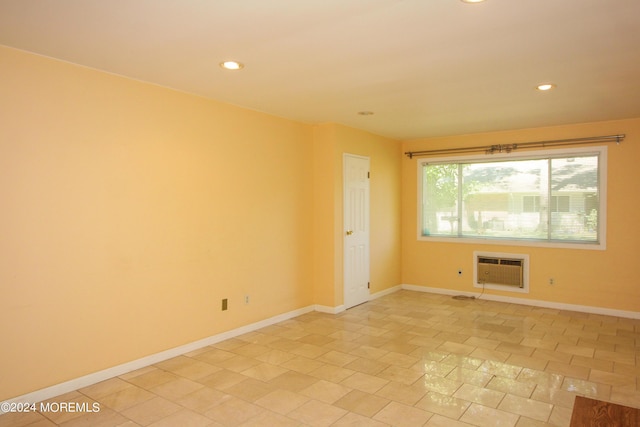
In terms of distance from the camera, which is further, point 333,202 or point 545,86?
point 333,202

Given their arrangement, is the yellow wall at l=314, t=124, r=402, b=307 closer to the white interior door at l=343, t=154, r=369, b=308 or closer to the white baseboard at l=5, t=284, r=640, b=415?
the white interior door at l=343, t=154, r=369, b=308

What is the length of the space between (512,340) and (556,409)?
1511 millimetres

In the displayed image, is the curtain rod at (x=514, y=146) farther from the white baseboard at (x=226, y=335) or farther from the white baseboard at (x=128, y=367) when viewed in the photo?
the white baseboard at (x=128, y=367)

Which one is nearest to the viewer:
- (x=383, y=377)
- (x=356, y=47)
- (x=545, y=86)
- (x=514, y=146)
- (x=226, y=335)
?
(x=356, y=47)

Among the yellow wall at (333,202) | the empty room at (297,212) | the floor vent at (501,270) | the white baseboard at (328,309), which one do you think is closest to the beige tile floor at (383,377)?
the empty room at (297,212)

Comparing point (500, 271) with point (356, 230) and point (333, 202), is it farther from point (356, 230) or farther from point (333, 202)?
point (333, 202)

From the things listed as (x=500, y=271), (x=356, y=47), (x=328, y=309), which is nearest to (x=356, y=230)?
(x=328, y=309)

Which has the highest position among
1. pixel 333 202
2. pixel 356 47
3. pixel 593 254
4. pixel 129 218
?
pixel 356 47

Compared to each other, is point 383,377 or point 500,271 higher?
point 500,271

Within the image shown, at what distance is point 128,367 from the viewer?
11.2ft

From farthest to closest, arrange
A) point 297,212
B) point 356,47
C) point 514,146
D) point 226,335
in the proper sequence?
point 514,146 → point 297,212 → point 226,335 → point 356,47

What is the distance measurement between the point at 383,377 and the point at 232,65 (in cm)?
278

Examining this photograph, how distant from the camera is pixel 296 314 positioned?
5.16 meters

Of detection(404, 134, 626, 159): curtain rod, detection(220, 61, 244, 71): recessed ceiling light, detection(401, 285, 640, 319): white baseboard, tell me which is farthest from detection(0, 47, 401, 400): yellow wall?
detection(401, 285, 640, 319): white baseboard
